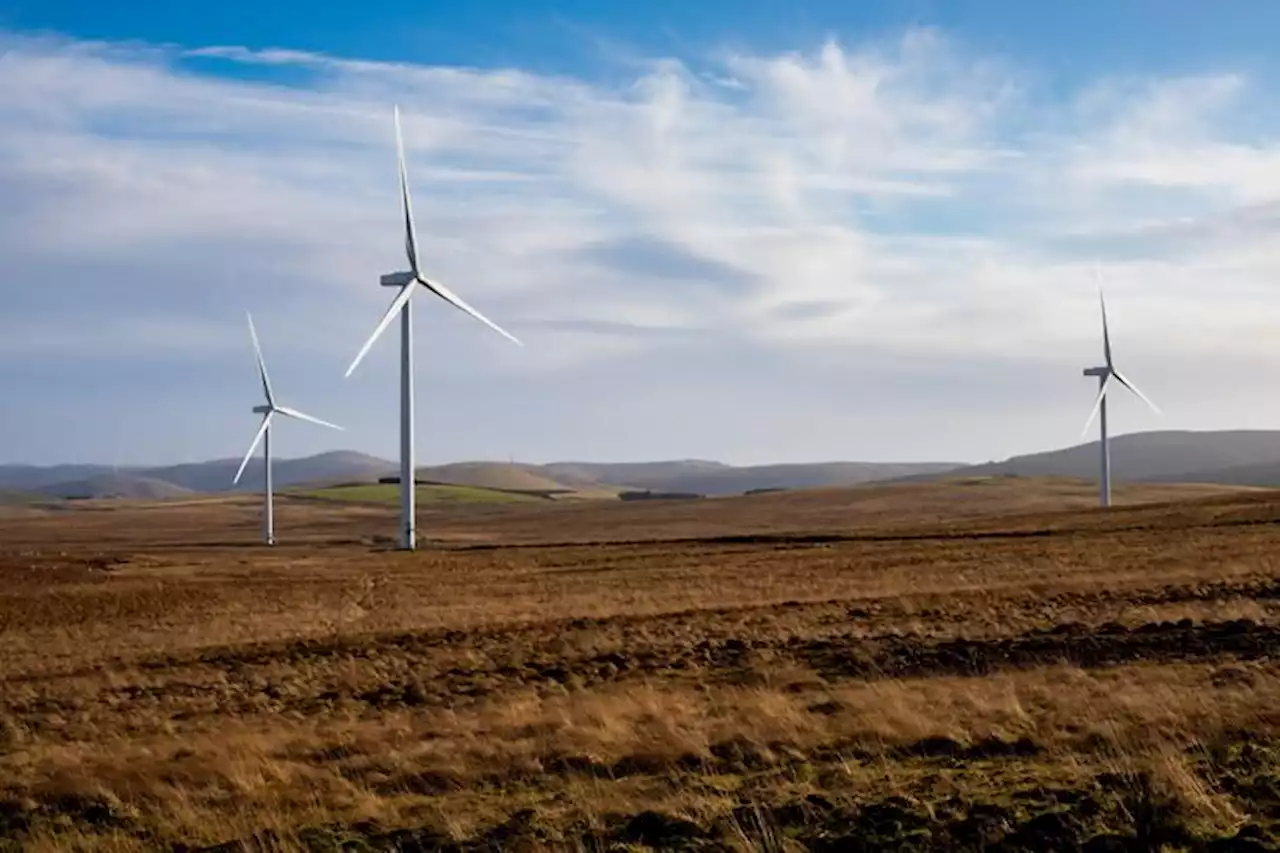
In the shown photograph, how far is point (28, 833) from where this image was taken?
33.3 ft

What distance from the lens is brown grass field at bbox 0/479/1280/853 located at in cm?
A: 869

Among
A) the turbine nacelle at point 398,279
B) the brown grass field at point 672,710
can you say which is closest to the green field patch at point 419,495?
the turbine nacelle at point 398,279

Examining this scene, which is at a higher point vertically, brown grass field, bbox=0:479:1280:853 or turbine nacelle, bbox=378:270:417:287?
turbine nacelle, bbox=378:270:417:287

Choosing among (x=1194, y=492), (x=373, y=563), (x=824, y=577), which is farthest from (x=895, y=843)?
(x=1194, y=492)

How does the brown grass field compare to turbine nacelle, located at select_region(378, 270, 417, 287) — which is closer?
the brown grass field

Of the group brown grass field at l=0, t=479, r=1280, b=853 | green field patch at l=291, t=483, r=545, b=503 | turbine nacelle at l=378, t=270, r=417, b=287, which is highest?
turbine nacelle at l=378, t=270, r=417, b=287

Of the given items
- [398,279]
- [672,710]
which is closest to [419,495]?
[398,279]

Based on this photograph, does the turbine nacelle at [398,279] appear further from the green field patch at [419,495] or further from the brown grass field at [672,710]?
the green field patch at [419,495]

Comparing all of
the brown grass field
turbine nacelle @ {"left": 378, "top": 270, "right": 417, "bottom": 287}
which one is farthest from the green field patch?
the brown grass field

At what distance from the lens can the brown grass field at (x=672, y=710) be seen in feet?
28.5

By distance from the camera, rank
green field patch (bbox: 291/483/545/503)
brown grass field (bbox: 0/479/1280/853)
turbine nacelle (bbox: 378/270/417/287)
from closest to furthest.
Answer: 1. brown grass field (bbox: 0/479/1280/853)
2. turbine nacelle (bbox: 378/270/417/287)
3. green field patch (bbox: 291/483/545/503)

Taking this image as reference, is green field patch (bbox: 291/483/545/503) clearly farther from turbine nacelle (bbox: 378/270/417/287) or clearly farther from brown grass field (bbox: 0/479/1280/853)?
brown grass field (bbox: 0/479/1280/853)

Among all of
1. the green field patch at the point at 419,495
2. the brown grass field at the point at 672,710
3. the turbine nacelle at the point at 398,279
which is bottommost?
the green field patch at the point at 419,495

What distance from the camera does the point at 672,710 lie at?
14.8m
